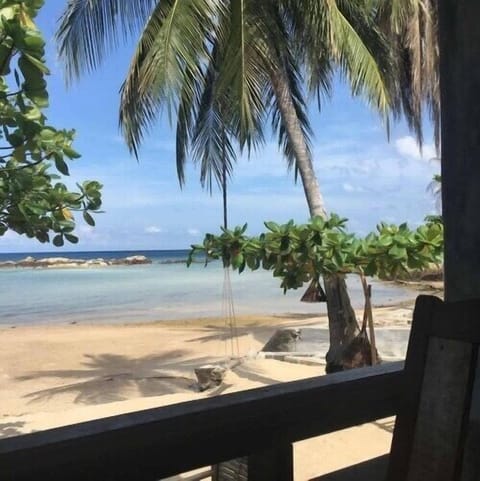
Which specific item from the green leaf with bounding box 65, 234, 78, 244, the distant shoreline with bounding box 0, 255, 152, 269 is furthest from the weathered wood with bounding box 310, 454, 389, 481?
the distant shoreline with bounding box 0, 255, 152, 269

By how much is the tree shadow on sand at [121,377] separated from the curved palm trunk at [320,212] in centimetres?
224

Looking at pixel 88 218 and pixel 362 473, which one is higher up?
pixel 88 218

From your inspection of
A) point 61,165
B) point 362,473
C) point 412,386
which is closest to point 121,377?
point 61,165

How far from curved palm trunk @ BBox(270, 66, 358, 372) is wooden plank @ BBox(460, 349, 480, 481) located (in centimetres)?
503

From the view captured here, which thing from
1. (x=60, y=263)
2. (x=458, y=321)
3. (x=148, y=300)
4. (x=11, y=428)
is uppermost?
(x=458, y=321)

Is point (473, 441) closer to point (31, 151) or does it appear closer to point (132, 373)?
point (31, 151)

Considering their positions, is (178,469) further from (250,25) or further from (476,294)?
(250,25)

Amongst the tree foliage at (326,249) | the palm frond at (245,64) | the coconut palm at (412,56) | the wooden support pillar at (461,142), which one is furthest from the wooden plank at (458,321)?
the coconut palm at (412,56)

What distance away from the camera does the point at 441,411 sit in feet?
3.56

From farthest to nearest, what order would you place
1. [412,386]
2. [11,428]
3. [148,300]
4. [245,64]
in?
1. [148,300]
2. [245,64]
3. [11,428]
4. [412,386]

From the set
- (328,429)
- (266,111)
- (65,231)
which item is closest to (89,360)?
(266,111)

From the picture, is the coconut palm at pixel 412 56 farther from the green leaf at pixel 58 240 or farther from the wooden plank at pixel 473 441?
the wooden plank at pixel 473 441

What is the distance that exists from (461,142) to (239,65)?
5.34 metres

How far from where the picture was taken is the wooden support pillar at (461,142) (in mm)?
1227
